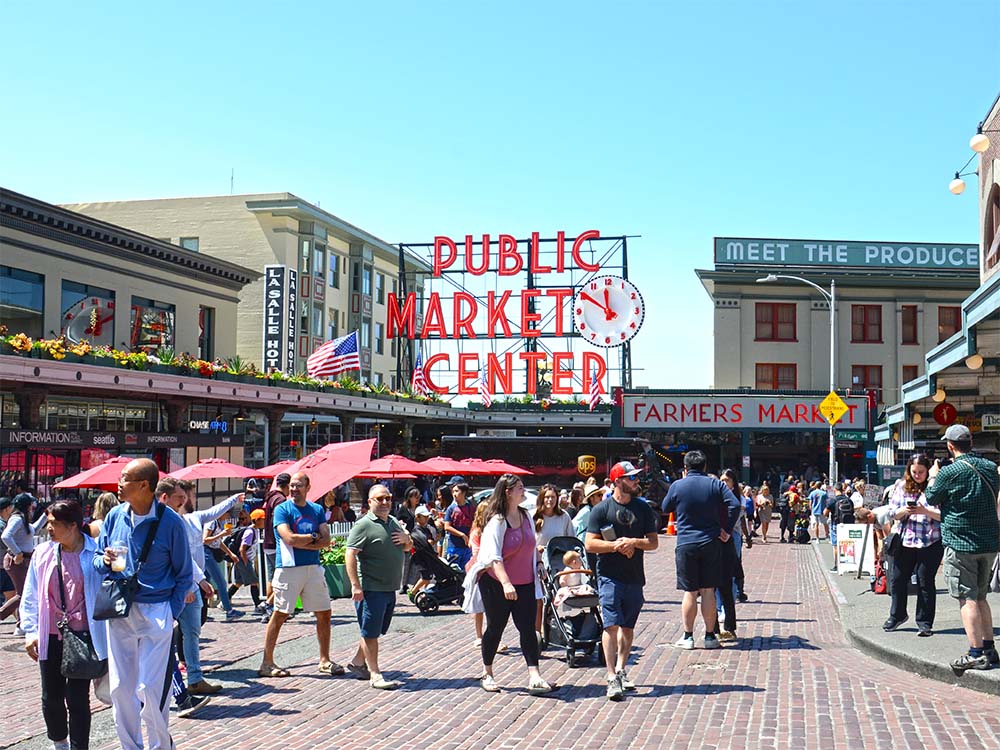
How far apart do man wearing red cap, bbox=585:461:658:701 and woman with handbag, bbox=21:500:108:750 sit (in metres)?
3.99

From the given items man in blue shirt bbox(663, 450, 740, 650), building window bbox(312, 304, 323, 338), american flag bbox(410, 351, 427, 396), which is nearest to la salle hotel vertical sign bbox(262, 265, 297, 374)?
american flag bbox(410, 351, 427, 396)

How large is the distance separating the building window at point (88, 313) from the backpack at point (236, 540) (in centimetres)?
2013

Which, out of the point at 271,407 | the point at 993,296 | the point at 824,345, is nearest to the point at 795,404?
the point at 824,345

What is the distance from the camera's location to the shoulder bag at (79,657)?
6.79m

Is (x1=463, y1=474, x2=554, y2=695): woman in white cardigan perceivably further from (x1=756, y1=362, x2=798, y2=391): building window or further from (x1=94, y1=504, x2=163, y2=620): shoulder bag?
(x1=756, y1=362, x2=798, y2=391): building window

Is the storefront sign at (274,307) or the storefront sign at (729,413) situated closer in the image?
the storefront sign at (274,307)

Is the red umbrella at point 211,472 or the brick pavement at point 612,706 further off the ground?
the red umbrella at point 211,472

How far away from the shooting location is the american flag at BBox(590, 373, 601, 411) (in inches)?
2000

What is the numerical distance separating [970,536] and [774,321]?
4458 centimetres

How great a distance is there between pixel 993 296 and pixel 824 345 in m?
37.8

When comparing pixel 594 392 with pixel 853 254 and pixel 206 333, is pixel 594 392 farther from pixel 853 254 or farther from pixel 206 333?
pixel 206 333

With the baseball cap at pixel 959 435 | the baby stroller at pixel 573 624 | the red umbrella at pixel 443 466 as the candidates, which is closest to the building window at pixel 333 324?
the red umbrella at pixel 443 466

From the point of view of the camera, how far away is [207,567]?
1297cm

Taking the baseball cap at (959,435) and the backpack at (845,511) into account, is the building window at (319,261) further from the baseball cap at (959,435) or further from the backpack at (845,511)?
the baseball cap at (959,435)
